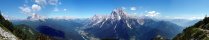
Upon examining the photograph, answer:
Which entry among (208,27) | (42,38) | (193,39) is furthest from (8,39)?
(208,27)

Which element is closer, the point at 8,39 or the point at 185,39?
the point at 8,39

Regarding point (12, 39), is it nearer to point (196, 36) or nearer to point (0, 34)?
point (0, 34)

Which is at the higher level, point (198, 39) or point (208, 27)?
point (208, 27)

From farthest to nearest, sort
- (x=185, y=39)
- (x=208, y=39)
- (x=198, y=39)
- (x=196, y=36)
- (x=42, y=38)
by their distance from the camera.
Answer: (x=42, y=38)
(x=185, y=39)
(x=196, y=36)
(x=198, y=39)
(x=208, y=39)

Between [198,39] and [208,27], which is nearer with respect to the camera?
[198,39]

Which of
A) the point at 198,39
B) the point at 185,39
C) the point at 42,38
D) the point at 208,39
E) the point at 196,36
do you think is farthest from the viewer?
the point at 42,38

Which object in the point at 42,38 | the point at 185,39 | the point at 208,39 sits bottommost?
the point at 208,39

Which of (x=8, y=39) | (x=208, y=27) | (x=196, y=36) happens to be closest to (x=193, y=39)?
(x=196, y=36)

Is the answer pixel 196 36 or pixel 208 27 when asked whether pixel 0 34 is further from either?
pixel 208 27

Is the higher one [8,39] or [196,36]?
[8,39]
